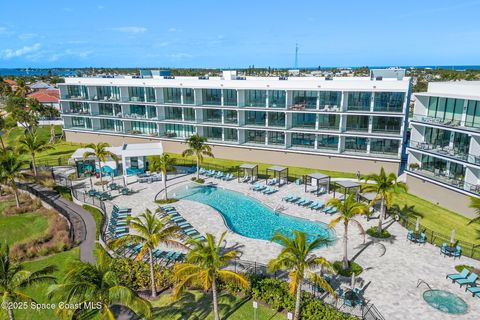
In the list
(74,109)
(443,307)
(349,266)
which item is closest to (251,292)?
(349,266)

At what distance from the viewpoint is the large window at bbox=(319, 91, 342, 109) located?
44447mm

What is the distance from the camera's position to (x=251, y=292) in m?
20.8

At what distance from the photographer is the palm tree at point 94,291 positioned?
14.5 metres

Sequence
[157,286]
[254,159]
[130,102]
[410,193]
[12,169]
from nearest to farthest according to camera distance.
Answer: [157,286] < [12,169] < [410,193] < [254,159] < [130,102]

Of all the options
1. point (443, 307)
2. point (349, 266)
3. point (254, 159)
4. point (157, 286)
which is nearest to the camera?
point (443, 307)

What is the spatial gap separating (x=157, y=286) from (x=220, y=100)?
35465mm

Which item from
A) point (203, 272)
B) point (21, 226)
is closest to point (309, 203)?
point (203, 272)

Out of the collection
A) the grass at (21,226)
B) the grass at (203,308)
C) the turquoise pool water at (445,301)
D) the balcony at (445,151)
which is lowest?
the grass at (21,226)

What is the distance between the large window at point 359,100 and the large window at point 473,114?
11848mm

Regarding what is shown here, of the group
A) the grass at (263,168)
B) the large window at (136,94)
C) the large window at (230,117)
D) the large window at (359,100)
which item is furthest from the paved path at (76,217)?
the large window at (359,100)

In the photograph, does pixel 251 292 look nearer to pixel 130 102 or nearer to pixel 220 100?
pixel 220 100

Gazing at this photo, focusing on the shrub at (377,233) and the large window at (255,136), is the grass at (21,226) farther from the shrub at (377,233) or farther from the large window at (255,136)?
the large window at (255,136)

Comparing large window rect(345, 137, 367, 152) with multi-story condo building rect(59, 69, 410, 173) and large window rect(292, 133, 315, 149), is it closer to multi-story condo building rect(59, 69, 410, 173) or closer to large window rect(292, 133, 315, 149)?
multi-story condo building rect(59, 69, 410, 173)

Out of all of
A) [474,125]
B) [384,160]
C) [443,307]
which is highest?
[474,125]
